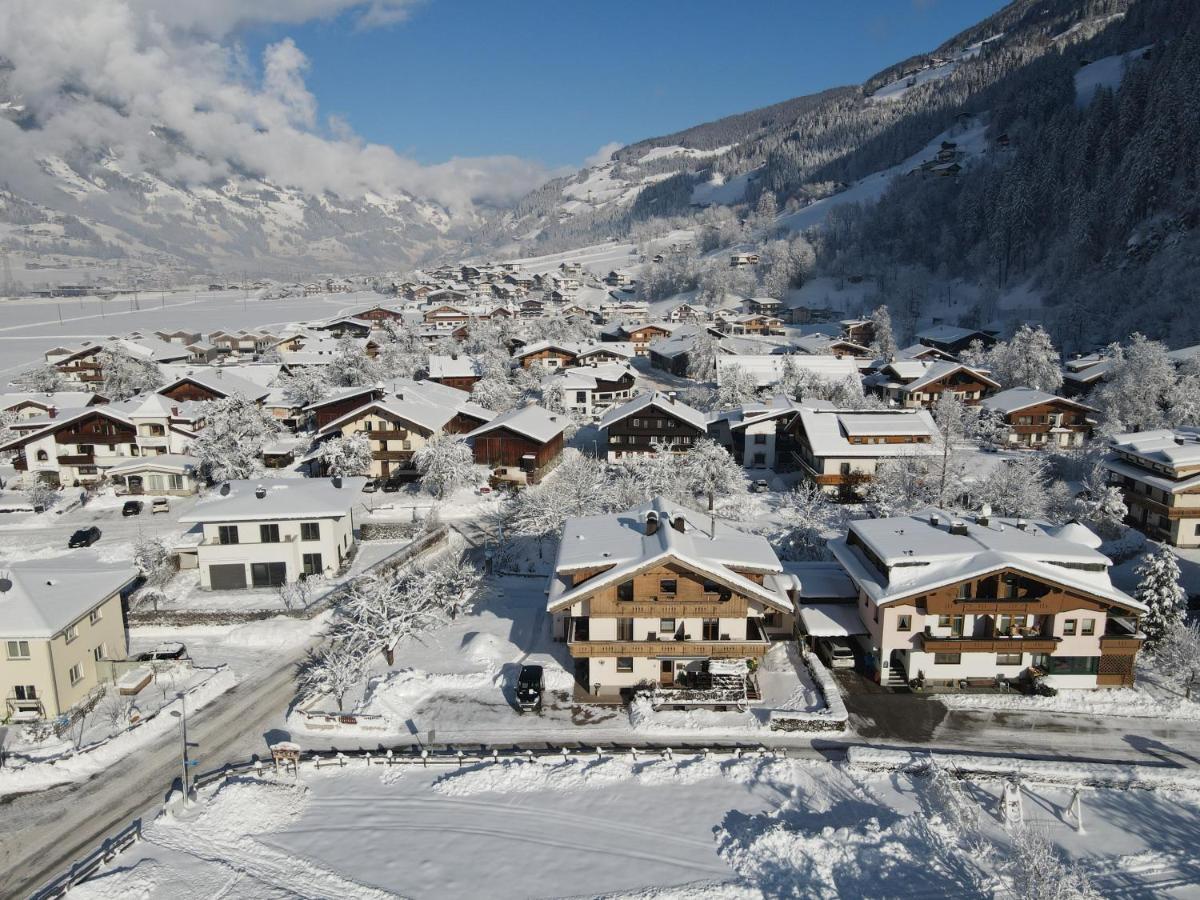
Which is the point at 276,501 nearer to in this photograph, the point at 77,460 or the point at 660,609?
the point at 660,609

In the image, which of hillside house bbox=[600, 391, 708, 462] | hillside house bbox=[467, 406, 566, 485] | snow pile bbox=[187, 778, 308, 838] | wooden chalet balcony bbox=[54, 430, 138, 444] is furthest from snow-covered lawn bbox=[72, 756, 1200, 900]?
wooden chalet balcony bbox=[54, 430, 138, 444]

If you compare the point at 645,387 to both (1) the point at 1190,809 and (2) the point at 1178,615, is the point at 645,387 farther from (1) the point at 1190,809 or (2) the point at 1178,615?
(1) the point at 1190,809

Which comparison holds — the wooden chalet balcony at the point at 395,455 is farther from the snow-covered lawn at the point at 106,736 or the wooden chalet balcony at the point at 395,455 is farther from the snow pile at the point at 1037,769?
the snow pile at the point at 1037,769

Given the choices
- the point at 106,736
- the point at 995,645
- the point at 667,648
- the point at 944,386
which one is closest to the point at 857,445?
the point at 995,645

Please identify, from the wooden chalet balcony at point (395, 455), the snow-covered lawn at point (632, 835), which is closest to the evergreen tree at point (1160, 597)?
the snow-covered lawn at point (632, 835)

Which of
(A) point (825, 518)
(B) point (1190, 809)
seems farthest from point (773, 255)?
(B) point (1190, 809)

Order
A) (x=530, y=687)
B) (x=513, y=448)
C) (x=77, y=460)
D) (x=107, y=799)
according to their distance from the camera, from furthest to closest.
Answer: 1. (x=77, y=460)
2. (x=513, y=448)
3. (x=530, y=687)
4. (x=107, y=799)

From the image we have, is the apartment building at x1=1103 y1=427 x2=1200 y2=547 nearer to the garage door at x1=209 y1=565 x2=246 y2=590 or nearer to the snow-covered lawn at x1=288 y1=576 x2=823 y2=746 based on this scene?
the snow-covered lawn at x1=288 y1=576 x2=823 y2=746
